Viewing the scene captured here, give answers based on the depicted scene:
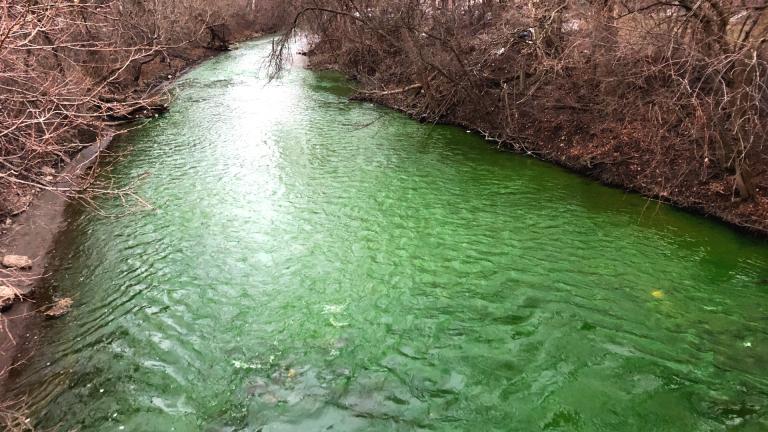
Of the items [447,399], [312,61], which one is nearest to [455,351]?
[447,399]

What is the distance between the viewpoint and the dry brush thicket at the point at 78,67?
5133mm

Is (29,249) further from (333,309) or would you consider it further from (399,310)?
(399,310)

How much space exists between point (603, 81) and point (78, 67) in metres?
14.9

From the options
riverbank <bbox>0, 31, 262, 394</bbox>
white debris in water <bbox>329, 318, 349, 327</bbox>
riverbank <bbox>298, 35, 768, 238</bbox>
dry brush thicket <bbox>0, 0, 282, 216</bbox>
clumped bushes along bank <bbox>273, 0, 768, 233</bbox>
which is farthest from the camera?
riverbank <bbox>298, 35, 768, 238</bbox>

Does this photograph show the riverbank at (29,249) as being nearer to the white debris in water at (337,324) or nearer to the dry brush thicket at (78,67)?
the dry brush thicket at (78,67)

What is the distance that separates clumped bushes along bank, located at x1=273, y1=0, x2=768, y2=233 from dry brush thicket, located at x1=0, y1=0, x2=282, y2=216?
22.4 ft

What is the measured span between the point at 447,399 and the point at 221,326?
3.81 metres

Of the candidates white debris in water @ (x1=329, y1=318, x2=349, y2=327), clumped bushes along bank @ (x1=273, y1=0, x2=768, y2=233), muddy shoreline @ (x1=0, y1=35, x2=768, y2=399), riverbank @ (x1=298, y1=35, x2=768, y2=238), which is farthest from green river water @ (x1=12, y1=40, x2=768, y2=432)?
clumped bushes along bank @ (x1=273, y1=0, x2=768, y2=233)

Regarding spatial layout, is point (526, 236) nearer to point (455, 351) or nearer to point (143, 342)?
point (455, 351)

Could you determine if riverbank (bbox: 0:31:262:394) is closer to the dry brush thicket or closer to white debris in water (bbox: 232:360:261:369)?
the dry brush thicket

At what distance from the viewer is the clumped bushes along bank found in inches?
383

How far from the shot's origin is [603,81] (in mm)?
13789

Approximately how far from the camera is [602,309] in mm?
7871

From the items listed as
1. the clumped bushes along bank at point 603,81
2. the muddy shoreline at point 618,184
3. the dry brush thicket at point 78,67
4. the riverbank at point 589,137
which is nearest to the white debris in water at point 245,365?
the dry brush thicket at point 78,67
